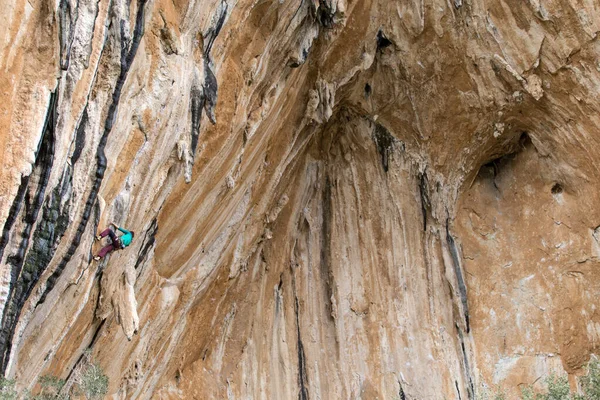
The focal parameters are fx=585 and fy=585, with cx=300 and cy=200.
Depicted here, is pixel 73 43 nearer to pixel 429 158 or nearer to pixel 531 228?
pixel 429 158

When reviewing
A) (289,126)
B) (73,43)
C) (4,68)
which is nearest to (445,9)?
(289,126)

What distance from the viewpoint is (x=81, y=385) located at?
793 cm

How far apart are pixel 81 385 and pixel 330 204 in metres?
5.75

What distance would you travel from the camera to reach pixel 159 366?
966 cm

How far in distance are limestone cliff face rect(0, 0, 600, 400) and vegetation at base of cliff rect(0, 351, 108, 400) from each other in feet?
0.60

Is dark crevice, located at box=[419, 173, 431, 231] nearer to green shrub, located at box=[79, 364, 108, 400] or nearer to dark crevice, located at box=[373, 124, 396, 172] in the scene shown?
dark crevice, located at box=[373, 124, 396, 172]

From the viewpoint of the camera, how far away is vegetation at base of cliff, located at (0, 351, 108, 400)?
7180mm

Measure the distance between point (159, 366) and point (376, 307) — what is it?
4.19 m

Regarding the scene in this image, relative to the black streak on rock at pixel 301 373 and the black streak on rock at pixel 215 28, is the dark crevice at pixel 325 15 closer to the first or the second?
the black streak on rock at pixel 215 28

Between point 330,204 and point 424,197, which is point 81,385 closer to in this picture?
point 330,204

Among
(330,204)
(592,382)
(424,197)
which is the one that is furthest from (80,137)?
(592,382)

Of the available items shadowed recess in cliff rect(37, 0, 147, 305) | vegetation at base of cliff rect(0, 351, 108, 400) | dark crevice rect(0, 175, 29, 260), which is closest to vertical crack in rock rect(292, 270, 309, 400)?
vegetation at base of cliff rect(0, 351, 108, 400)

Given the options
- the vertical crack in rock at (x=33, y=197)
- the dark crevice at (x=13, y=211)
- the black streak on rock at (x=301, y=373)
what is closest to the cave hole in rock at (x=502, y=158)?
the black streak on rock at (x=301, y=373)

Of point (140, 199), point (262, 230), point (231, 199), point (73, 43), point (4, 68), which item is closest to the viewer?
point (4, 68)
